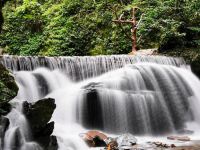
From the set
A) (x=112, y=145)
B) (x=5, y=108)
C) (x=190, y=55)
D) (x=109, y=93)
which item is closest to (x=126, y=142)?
(x=112, y=145)

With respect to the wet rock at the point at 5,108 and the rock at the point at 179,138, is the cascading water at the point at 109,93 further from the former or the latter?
the wet rock at the point at 5,108

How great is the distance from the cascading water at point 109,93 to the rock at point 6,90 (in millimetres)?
1657

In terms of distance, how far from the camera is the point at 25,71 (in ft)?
45.3

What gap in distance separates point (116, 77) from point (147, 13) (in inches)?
356

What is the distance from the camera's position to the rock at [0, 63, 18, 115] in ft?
31.7

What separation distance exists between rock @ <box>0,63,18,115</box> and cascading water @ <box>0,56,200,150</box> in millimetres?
1657

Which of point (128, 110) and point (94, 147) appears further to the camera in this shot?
point (128, 110)

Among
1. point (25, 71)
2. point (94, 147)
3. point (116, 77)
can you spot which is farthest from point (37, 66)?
point (94, 147)

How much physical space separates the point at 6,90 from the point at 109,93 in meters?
4.34

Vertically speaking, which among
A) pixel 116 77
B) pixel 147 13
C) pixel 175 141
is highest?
pixel 147 13

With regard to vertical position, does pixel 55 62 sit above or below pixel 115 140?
above

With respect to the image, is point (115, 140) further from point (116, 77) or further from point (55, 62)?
point (55, 62)

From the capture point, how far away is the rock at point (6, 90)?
9.66 m

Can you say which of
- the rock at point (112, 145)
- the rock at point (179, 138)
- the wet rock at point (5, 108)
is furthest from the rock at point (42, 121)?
the rock at point (179, 138)
